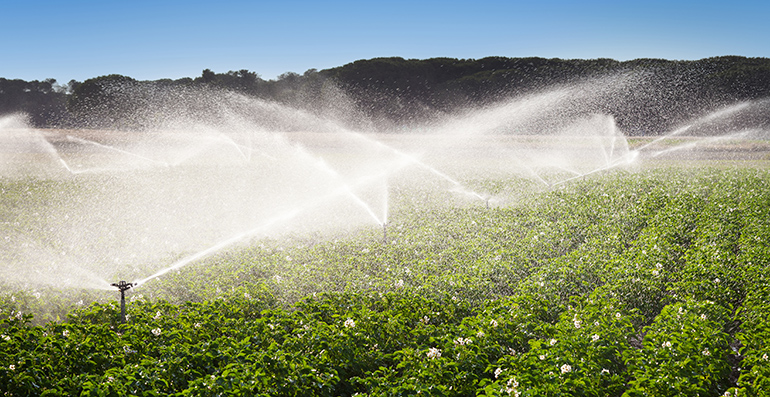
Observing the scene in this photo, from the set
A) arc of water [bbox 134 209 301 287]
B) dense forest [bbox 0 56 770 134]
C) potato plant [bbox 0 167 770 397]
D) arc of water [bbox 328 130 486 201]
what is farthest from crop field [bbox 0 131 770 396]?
dense forest [bbox 0 56 770 134]

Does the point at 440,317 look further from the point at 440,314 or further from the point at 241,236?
the point at 241,236

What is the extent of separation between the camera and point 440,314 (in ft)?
21.4

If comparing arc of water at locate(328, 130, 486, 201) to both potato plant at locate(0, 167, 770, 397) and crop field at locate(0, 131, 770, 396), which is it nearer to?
crop field at locate(0, 131, 770, 396)

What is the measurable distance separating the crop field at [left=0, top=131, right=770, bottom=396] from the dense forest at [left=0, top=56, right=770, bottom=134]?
5292 cm

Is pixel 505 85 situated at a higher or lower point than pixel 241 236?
higher

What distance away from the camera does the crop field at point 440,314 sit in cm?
445

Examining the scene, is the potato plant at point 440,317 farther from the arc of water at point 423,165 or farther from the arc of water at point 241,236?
the arc of water at point 423,165

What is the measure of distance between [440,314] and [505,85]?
7531 cm

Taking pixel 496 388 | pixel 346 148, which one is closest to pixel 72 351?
pixel 496 388

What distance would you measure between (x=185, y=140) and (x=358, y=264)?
33419 mm

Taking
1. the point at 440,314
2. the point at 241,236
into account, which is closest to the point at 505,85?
Result: the point at 241,236

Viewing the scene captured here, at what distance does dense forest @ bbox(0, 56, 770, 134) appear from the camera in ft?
224

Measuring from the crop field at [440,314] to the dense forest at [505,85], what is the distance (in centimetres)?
5292

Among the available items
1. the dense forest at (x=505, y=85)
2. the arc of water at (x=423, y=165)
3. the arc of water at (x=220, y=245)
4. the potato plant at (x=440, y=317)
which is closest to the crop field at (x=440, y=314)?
the potato plant at (x=440, y=317)
